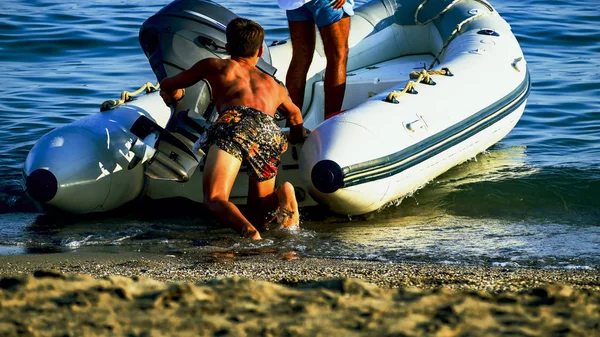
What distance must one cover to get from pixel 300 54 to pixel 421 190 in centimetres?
111

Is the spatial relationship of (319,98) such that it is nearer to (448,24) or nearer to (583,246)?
(448,24)

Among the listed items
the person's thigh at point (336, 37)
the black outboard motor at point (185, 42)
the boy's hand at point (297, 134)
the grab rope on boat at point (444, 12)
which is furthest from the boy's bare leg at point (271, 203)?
the grab rope on boat at point (444, 12)

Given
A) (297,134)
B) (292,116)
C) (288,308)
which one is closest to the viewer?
(288,308)

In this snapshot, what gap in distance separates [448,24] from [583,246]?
2720mm

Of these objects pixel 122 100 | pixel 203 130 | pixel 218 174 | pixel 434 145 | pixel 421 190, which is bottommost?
pixel 421 190

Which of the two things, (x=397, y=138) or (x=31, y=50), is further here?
(x=31, y=50)

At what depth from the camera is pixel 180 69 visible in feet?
16.5

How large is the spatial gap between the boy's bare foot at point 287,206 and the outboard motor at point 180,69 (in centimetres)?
51

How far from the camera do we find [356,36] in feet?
23.8

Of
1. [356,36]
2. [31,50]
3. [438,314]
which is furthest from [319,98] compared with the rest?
[31,50]

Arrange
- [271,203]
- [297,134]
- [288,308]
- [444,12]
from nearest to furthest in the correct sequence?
[288,308], [271,203], [297,134], [444,12]

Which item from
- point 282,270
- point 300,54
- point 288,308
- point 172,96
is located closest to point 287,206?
point 172,96

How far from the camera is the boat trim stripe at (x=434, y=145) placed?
15.7ft

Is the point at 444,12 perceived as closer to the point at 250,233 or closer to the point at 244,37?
the point at 244,37
